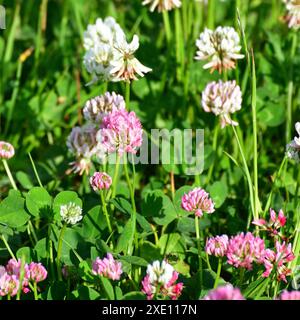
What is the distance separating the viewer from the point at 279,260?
1297mm

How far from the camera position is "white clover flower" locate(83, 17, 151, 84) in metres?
1.41

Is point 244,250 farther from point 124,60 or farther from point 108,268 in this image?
point 124,60

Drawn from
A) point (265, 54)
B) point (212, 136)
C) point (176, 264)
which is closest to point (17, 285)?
point (176, 264)

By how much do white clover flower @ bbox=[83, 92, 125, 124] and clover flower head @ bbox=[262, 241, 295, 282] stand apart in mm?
431

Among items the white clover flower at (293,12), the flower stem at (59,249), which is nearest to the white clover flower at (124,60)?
the flower stem at (59,249)

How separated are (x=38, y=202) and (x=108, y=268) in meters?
0.28

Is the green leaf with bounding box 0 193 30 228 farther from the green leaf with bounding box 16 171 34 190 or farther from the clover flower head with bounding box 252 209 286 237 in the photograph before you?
the clover flower head with bounding box 252 209 286 237

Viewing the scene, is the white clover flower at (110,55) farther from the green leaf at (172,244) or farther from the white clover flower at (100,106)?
the green leaf at (172,244)

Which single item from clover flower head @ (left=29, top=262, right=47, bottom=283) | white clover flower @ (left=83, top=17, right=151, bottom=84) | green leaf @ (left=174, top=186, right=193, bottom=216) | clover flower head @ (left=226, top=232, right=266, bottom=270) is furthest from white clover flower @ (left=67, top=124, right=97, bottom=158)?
clover flower head @ (left=226, top=232, right=266, bottom=270)

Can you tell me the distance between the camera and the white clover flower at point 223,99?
5.23 feet

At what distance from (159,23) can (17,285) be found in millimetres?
1280

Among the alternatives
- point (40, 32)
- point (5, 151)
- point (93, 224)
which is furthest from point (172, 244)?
point (40, 32)

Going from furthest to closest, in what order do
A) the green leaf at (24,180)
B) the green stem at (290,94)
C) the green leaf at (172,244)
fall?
the green stem at (290,94) < the green leaf at (24,180) < the green leaf at (172,244)
